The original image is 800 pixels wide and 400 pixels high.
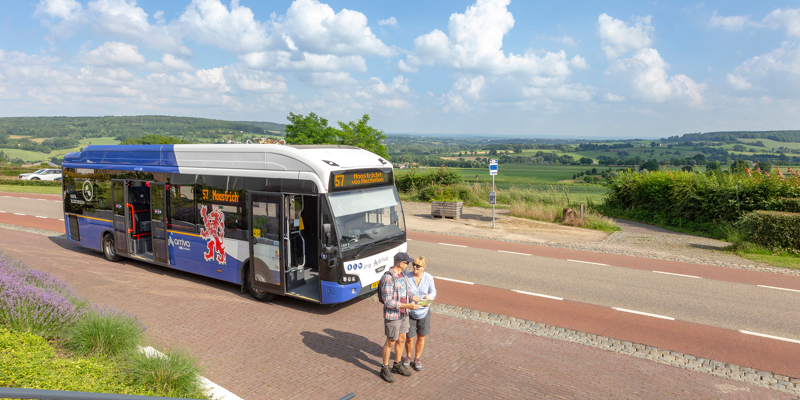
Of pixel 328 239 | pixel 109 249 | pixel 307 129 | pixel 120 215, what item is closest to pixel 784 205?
pixel 328 239

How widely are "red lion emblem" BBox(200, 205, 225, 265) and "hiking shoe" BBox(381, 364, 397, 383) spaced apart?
5057 millimetres

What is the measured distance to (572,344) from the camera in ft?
23.2

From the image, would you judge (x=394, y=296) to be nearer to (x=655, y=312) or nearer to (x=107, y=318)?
(x=107, y=318)

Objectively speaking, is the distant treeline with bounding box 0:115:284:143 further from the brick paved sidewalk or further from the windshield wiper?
the windshield wiper

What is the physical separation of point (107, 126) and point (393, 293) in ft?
398

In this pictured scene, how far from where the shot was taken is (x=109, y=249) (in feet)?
40.7

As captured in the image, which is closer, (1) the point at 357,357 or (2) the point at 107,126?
(1) the point at 357,357

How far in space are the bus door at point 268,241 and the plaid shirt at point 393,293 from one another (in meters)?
3.27

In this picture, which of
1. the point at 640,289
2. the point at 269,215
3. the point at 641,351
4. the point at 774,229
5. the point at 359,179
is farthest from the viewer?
the point at 774,229

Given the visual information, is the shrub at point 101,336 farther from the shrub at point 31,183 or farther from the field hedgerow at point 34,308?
the shrub at point 31,183

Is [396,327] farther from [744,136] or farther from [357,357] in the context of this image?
[744,136]

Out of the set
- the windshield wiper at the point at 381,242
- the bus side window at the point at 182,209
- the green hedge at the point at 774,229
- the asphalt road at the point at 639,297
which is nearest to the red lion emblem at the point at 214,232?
the bus side window at the point at 182,209

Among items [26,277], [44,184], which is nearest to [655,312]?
[26,277]

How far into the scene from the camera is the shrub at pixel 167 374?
191 inches
